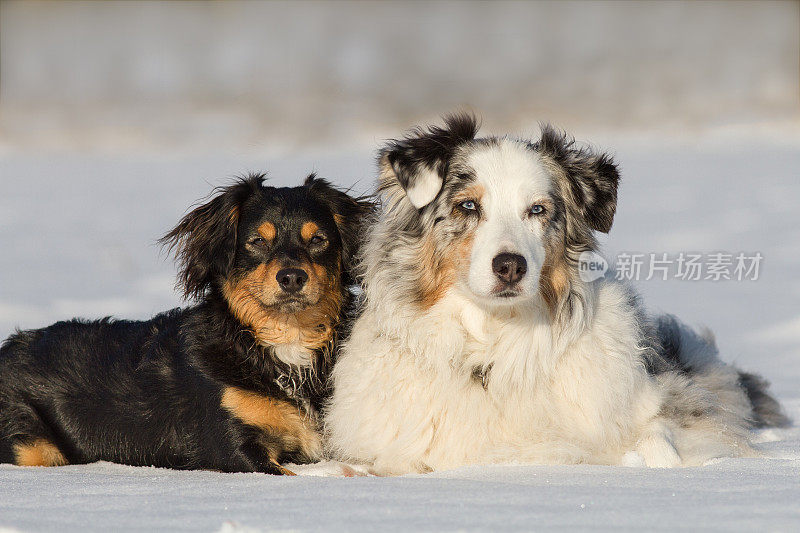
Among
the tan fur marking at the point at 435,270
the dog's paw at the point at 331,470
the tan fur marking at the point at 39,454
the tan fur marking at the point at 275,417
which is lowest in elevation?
the tan fur marking at the point at 39,454

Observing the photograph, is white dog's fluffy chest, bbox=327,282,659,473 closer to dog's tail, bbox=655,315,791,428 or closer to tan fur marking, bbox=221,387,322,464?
tan fur marking, bbox=221,387,322,464

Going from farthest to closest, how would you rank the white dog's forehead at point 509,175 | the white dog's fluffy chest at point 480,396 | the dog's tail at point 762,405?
1. the dog's tail at point 762,405
2. the white dog's fluffy chest at point 480,396
3. the white dog's forehead at point 509,175

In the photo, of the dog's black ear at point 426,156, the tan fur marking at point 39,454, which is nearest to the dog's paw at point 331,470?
the dog's black ear at point 426,156

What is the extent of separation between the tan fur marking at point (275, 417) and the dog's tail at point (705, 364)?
6.15 ft

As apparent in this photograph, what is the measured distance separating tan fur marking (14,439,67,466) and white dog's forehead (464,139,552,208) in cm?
261

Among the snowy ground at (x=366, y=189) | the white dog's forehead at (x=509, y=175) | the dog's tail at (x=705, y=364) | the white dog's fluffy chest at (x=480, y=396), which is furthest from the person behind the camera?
the dog's tail at (x=705, y=364)

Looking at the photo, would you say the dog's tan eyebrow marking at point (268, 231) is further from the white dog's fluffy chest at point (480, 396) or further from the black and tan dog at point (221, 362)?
the white dog's fluffy chest at point (480, 396)

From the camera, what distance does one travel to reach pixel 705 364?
5.63 m

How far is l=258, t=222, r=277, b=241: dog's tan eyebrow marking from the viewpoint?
15.7ft

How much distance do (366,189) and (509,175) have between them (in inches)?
52.8

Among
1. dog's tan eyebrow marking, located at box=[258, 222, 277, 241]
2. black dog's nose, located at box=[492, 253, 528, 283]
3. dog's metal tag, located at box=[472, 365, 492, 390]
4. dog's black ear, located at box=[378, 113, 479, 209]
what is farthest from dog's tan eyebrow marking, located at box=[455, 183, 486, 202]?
dog's tan eyebrow marking, located at box=[258, 222, 277, 241]

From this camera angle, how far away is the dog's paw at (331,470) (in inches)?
167

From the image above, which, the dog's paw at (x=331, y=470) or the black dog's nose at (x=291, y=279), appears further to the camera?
the black dog's nose at (x=291, y=279)

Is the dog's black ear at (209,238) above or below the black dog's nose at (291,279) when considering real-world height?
→ above
